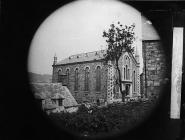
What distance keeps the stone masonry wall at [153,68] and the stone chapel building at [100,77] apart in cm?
9

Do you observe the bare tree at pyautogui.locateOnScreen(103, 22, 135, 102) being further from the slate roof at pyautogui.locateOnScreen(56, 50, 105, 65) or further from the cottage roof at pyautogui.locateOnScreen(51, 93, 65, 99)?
the cottage roof at pyautogui.locateOnScreen(51, 93, 65, 99)

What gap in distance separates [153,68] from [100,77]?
2.05 feet

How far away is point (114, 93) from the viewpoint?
2.61 metres

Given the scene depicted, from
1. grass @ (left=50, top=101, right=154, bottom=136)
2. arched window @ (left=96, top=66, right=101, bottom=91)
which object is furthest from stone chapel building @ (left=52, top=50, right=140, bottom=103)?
grass @ (left=50, top=101, right=154, bottom=136)

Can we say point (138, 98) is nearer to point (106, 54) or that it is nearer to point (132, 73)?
point (132, 73)

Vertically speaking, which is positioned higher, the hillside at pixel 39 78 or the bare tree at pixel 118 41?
the bare tree at pixel 118 41

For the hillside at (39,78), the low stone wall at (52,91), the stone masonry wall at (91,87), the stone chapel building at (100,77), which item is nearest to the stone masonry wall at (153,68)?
the stone chapel building at (100,77)

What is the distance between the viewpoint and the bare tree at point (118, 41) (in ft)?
8.46

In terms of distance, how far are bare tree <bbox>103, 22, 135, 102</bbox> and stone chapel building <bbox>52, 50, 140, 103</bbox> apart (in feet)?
0.15

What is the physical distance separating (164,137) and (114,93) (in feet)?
2.46

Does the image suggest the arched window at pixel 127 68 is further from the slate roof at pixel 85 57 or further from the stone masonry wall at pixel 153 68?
the slate roof at pixel 85 57

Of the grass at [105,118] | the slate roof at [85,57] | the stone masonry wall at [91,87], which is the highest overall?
the slate roof at [85,57]

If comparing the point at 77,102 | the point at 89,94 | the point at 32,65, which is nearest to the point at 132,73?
the point at 89,94

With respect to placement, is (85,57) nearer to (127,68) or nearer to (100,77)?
(100,77)
